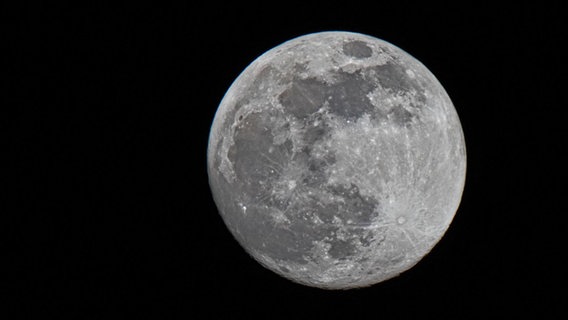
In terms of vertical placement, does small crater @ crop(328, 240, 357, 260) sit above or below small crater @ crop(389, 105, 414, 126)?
below

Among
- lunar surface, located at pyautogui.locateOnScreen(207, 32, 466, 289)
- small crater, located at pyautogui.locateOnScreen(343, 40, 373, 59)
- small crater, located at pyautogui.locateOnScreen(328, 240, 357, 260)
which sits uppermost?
small crater, located at pyautogui.locateOnScreen(343, 40, 373, 59)

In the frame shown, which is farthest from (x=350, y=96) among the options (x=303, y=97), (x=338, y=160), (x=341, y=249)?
(x=341, y=249)

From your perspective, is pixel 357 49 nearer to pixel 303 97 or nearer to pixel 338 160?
pixel 303 97

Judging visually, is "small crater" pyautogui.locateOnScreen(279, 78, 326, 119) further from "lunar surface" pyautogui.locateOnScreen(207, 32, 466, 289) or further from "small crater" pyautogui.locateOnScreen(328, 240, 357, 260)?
"small crater" pyautogui.locateOnScreen(328, 240, 357, 260)

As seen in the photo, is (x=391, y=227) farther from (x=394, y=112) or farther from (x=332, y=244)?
(x=394, y=112)

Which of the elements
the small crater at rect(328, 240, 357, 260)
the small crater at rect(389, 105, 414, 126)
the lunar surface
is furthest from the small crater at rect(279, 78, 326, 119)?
the small crater at rect(328, 240, 357, 260)
